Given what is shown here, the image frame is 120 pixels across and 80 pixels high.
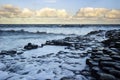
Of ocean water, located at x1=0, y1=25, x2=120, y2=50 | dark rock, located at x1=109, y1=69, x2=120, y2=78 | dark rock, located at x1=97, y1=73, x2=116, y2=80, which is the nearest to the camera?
dark rock, located at x1=97, y1=73, x2=116, y2=80

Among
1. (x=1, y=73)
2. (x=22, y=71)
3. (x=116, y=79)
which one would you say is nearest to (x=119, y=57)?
(x=116, y=79)

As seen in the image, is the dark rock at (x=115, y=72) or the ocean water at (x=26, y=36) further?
the ocean water at (x=26, y=36)

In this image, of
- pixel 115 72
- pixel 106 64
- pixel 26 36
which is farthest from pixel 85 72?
pixel 26 36

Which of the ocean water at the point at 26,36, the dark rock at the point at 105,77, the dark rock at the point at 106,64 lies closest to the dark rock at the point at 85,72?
the dark rock at the point at 106,64

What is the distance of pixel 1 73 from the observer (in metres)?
6.33

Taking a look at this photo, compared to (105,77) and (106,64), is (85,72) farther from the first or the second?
(105,77)

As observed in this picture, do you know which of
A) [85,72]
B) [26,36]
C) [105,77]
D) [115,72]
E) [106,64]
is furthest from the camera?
[26,36]

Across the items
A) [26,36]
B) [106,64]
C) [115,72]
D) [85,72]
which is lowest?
[85,72]

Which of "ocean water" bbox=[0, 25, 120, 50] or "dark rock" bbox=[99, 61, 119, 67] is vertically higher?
"ocean water" bbox=[0, 25, 120, 50]

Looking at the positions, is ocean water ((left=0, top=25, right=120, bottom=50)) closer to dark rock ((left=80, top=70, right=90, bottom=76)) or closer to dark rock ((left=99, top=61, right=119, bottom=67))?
dark rock ((left=80, top=70, right=90, bottom=76))

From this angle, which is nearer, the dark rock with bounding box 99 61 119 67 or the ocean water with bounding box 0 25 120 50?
the dark rock with bounding box 99 61 119 67

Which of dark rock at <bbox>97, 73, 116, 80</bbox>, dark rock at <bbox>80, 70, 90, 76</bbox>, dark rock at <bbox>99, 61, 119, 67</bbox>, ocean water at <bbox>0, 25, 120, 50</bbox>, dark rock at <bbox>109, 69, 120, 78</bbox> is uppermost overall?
ocean water at <bbox>0, 25, 120, 50</bbox>

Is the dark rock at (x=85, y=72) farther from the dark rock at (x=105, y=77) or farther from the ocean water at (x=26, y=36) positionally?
the ocean water at (x=26, y=36)

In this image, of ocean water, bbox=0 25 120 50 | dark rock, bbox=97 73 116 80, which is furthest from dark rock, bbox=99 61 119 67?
ocean water, bbox=0 25 120 50
